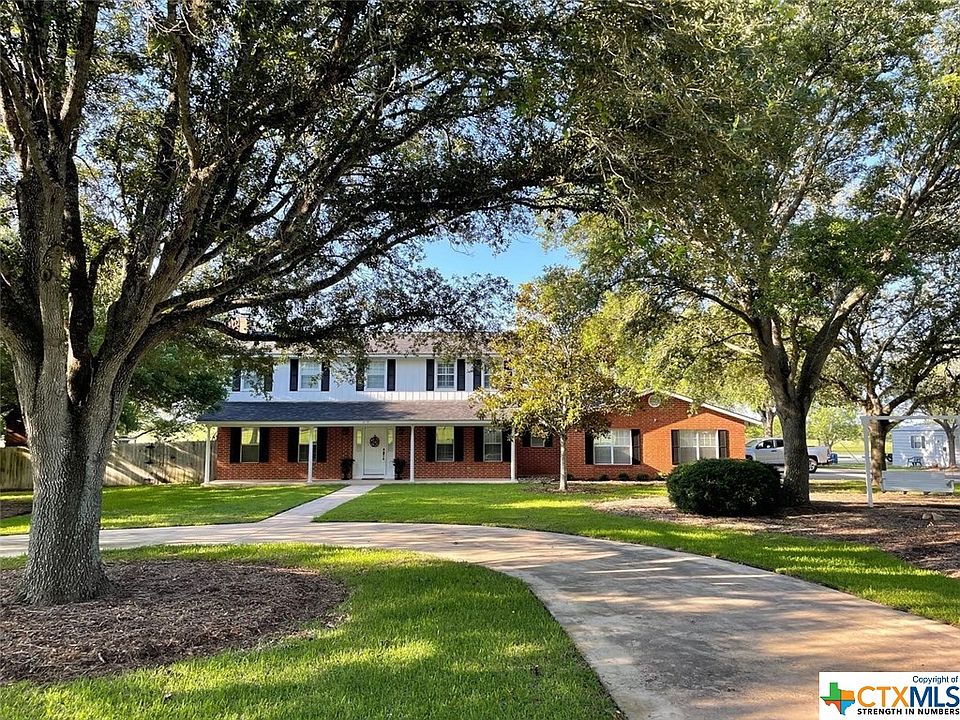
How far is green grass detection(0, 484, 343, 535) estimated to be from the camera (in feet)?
44.2

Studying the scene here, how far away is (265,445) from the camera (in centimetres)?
2620

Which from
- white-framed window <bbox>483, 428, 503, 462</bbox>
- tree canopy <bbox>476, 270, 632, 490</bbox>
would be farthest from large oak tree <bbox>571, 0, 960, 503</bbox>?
white-framed window <bbox>483, 428, 503, 462</bbox>

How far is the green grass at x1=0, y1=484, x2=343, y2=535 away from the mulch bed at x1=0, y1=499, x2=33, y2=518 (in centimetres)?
58

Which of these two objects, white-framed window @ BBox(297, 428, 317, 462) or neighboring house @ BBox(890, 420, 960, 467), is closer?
white-framed window @ BBox(297, 428, 317, 462)

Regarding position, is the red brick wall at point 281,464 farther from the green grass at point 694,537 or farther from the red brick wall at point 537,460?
the red brick wall at point 537,460

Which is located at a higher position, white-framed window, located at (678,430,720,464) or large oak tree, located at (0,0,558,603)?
large oak tree, located at (0,0,558,603)

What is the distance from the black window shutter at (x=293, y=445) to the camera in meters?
26.2

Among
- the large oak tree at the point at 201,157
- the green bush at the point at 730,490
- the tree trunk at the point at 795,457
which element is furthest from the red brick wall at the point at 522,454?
the large oak tree at the point at 201,157

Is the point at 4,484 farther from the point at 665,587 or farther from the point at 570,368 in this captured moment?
the point at 665,587

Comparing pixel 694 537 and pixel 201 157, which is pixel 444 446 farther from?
pixel 201 157

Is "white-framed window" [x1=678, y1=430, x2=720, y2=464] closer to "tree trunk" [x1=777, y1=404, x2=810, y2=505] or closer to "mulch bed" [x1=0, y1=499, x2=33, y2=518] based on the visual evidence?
"tree trunk" [x1=777, y1=404, x2=810, y2=505]

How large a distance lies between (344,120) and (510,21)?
1751 millimetres

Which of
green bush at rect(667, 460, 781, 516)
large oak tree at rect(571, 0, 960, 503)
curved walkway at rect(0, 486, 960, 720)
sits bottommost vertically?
curved walkway at rect(0, 486, 960, 720)

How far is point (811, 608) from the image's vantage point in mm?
6273
